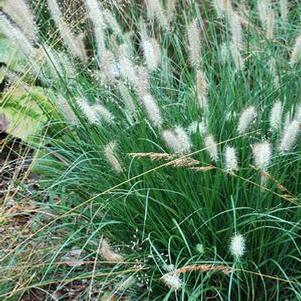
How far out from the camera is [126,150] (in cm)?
338

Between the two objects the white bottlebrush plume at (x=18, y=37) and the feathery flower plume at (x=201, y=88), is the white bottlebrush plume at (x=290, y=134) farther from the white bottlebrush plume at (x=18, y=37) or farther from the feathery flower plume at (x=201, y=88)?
the white bottlebrush plume at (x=18, y=37)

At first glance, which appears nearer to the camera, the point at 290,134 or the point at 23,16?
the point at 290,134

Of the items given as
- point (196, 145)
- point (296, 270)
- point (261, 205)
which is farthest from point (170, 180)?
point (296, 270)

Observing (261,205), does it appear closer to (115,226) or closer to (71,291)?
(115,226)

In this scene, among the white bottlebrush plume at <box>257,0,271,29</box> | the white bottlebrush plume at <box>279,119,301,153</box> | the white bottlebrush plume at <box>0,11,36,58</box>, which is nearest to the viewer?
the white bottlebrush plume at <box>279,119,301,153</box>

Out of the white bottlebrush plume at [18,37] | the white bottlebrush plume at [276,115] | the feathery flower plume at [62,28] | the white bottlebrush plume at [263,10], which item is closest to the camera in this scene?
the white bottlebrush plume at [276,115]

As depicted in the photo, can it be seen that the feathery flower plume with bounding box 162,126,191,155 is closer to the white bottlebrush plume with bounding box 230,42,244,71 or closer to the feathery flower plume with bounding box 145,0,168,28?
the white bottlebrush plume with bounding box 230,42,244,71

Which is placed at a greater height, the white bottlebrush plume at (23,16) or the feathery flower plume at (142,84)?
the white bottlebrush plume at (23,16)

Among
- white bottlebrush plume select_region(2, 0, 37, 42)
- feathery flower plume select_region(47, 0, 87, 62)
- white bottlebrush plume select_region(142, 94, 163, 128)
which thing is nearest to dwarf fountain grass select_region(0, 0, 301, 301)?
white bottlebrush plume select_region(142, 94, 163, 128)

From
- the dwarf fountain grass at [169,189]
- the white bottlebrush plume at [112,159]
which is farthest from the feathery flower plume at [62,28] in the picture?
the white bottlebrush plume at [112,159]

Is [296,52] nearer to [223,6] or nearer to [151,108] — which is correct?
[223,6]

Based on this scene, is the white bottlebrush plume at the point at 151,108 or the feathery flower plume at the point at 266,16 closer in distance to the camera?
the white bottlebrush plume at the point at 151,108

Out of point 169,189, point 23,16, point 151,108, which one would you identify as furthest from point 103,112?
point 23,16

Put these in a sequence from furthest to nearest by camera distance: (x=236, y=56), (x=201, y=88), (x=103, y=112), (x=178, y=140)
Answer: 1. (x=236, y=56)
2. (x=103, y=112)
3. (x=201, y=88)
4. (x=178, y=140)
